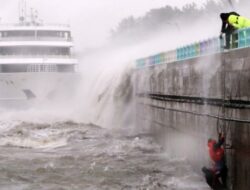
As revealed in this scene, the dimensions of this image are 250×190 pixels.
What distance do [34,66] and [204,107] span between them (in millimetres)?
23595

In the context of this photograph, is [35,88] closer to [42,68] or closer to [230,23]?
[42,68]

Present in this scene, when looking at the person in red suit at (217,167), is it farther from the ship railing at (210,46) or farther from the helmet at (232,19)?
the helmet at (232,19)

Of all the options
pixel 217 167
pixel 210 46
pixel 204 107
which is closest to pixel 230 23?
pixel 210 46

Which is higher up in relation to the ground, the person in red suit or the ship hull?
the ship hull

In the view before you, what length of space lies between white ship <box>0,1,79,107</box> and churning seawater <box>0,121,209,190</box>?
11402mm

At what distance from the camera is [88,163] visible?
15.4 m

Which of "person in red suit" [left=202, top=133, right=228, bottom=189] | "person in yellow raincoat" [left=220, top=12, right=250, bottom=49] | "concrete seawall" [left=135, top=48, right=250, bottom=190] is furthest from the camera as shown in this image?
"person in yellow raincoat" [left=220, top=12, right=250, bottom=49]

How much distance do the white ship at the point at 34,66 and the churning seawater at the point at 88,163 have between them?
11.4 m

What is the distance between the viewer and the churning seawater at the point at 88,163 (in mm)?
12648

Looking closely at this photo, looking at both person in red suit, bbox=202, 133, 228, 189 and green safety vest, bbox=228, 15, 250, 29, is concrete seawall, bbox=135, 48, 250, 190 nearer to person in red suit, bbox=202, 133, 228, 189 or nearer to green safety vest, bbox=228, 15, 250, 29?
person in red suit, bbox=202, 133, 228, 189

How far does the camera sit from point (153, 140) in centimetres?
2045

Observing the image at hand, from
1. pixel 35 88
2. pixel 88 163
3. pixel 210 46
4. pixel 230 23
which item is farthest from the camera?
pixel 35 88

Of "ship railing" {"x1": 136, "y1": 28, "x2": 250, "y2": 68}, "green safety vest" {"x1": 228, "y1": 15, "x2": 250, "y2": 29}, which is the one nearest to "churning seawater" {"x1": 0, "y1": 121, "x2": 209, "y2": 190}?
"ship railing" {"x1": 136, "y1": 28, "x2": 250, "y2": 68}

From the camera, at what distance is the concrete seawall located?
10.3m
